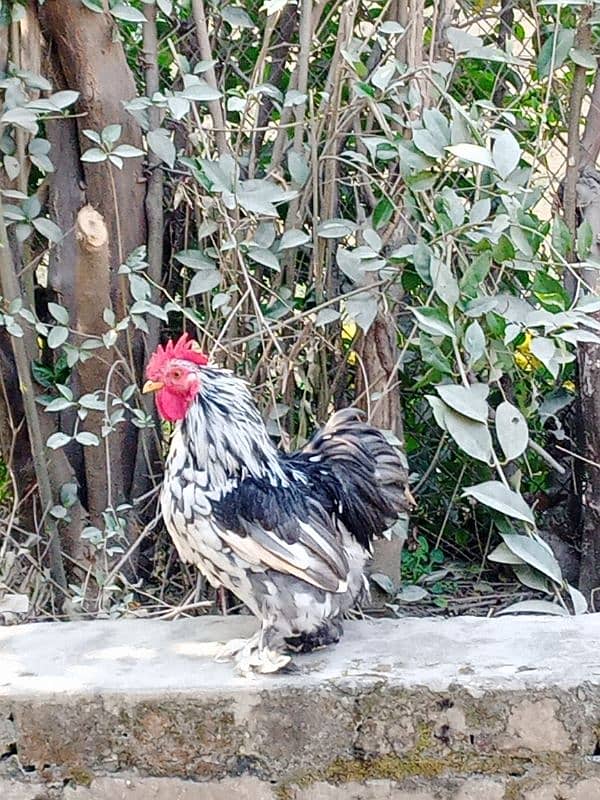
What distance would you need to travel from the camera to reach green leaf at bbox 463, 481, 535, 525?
2607mm

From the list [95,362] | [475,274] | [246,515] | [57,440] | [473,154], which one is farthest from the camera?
[95,362]

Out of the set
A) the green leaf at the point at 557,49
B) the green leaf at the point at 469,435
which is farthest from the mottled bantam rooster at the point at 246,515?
the green leaf at the point at 557,49

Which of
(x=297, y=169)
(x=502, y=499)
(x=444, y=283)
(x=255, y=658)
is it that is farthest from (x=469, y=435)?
(x=297, y=169)

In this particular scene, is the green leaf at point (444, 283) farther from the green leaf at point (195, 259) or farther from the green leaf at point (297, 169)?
the green leaf at point (195, 259)

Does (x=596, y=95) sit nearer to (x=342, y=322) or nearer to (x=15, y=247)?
(x=342, y=322)

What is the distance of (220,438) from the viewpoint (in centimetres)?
225

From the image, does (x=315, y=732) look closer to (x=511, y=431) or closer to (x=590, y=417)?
A: (x=511, y=431)

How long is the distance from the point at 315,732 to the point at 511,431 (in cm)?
84

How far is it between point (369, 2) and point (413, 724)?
193cm

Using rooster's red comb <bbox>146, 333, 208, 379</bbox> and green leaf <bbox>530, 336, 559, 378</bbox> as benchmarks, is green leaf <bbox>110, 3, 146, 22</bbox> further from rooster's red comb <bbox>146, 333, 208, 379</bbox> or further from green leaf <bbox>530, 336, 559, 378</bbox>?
green leaf <bbox>530, 336, 559, 378</bbox>

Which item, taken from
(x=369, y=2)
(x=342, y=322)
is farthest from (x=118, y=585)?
(x=369, y=2)

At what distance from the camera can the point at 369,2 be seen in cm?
304

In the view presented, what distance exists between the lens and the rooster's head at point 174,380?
7.36 feet

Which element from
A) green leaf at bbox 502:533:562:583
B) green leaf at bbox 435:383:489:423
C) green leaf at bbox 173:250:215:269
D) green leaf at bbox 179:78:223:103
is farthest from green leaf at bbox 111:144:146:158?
green leaf at bbox 502:533:562:583
